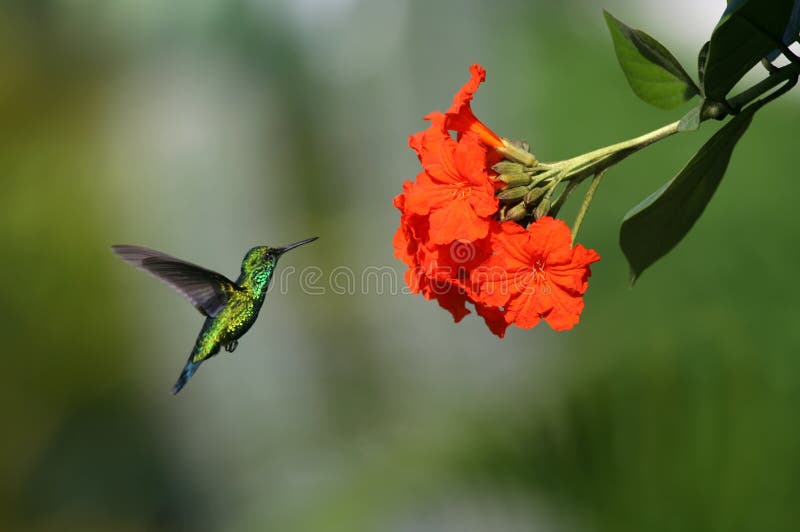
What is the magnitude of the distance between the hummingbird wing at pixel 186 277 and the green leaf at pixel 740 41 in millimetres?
820

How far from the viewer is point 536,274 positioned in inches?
35.8

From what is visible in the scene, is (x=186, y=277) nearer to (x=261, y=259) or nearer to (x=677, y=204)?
(x=261, y=259)

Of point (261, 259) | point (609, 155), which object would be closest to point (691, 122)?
point (609, 155)

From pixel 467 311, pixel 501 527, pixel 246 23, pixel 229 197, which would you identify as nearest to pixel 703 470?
pixel 501 527

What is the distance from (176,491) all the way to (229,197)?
215cm

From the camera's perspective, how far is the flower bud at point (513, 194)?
3.05 ft

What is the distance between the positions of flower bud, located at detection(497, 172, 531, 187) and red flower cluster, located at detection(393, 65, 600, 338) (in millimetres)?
14

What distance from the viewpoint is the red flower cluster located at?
89cm

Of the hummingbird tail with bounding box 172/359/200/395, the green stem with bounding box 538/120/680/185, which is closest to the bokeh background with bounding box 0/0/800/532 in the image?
the hummingbird tail with bounding box 172/359/200/395

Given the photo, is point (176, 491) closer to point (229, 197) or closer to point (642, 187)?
point (229, 197)

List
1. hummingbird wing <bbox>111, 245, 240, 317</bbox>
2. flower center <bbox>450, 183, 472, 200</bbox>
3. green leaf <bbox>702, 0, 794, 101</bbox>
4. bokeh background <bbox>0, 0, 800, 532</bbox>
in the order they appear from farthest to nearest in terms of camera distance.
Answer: bokeh background <bbox>0, 0, 800, 532</bbox> → hummingbird wing <bbox>111, 245, 240, 317</bbox> → flower center <bbox>450, 183, 472, 200</bbox> → green leaf <bbox>702, 0, 794, 101</bbox>

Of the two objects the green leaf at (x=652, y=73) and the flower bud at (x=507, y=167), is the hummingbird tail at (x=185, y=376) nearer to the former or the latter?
the flower bud at (x=507, y=167)

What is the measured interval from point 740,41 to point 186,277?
0.92 meters

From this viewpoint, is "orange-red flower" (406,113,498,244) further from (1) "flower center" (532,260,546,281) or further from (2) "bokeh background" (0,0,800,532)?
(2) "bokeh background" (0,0,800,532)
